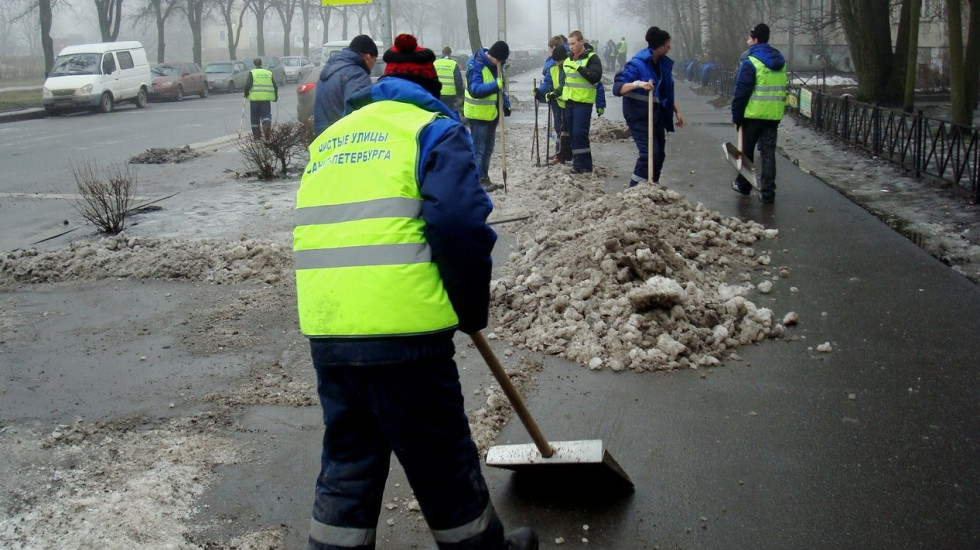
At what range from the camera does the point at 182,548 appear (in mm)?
3742

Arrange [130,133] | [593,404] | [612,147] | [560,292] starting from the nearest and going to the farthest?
[593,404] < [560,292] < [612,147] < [130,133]

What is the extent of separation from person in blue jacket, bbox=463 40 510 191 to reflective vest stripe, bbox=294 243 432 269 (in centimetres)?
912

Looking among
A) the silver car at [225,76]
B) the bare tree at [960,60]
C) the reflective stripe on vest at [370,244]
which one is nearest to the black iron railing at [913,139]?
the bare tree at [960,60]

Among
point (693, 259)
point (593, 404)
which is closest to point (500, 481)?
point (593, 404)

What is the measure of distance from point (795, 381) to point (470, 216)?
315 cm

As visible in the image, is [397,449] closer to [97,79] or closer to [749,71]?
[749,71]

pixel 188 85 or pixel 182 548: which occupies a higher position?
pixel 188 85

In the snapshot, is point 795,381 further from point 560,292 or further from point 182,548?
point 182,548

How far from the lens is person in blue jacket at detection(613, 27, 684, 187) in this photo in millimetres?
10484

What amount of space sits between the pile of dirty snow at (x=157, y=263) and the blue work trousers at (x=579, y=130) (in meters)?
4.99

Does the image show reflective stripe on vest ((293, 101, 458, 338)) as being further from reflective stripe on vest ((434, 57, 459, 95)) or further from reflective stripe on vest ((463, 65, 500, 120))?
reflective stripe on vest ((434, 57, 459, 95))

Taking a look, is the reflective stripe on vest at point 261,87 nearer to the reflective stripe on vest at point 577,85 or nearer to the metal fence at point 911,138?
the reflective stripe on vest at point 577,85

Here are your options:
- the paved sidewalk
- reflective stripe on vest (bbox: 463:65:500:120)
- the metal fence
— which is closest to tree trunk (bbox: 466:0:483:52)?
the metal fence

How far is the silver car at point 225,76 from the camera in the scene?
142ft
